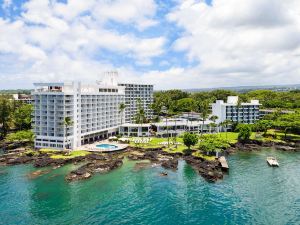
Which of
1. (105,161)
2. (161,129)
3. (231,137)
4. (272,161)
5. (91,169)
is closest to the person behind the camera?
(91,169)

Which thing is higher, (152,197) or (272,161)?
(272,161)

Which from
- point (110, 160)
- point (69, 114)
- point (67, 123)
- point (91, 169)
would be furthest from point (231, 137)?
point (67, 123)

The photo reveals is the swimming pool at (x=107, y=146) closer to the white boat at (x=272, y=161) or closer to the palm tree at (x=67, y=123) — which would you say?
the palm tree at (x=67, y=123)

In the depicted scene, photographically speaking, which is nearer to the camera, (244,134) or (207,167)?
(207,167)

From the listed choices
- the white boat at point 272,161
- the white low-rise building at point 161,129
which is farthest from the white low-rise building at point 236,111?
the white boat at point 272,161

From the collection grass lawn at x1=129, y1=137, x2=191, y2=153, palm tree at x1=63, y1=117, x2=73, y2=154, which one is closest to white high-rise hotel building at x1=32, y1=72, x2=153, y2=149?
palm tree at x1=63, y1=117, x2=73, y2=154

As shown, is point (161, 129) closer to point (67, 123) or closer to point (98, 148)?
point (98, 148)

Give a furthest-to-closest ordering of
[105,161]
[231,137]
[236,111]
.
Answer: [236,111], [231,137], [105,161]
